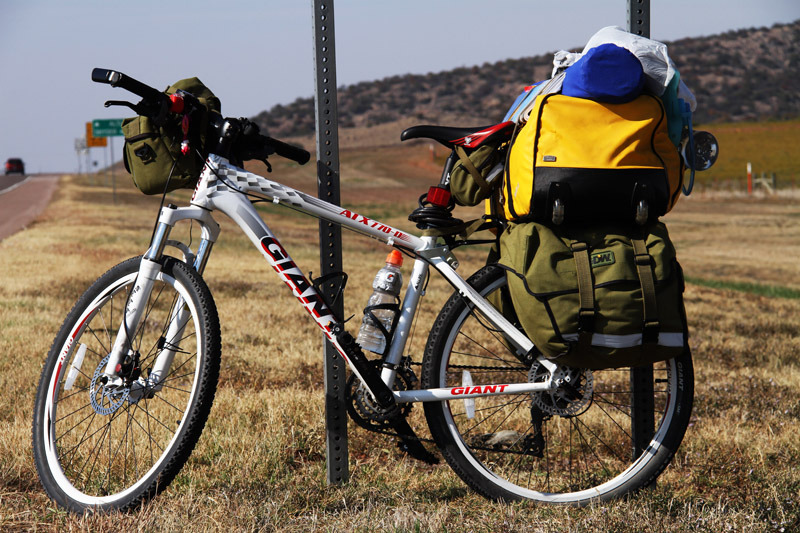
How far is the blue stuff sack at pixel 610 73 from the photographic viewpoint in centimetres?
300

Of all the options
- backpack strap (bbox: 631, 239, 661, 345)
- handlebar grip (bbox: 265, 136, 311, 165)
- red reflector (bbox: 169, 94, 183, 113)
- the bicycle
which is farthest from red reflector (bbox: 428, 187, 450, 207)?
red reflector (bbox: 169, 94, 183, 113)

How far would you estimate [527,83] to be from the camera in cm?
11125

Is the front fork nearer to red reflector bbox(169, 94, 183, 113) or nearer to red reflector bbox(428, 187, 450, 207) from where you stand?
red reflector bbox(169, 94, 183, 113)

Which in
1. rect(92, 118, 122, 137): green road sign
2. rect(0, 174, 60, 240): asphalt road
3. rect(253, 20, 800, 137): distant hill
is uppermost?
rect(253, 20, 800, 137): distant hill

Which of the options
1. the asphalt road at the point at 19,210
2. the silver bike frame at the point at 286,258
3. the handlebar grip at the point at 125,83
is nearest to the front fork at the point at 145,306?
the silver bike frame at the point at 286,258

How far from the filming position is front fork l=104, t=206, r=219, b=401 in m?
3.13

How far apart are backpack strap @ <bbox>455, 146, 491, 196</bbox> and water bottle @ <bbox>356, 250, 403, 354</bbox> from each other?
45cm

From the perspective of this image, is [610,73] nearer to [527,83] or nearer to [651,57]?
[651,57]

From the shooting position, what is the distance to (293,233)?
66.6ft

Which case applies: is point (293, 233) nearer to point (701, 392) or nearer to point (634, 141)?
point (701, 392)

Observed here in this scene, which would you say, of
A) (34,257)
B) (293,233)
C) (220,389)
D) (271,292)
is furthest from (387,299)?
(293,233)

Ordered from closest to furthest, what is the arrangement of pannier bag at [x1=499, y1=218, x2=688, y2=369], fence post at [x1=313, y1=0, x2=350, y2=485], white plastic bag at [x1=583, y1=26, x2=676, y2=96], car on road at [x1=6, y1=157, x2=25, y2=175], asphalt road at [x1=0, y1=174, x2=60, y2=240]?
pannier bag at [x1=499, y1=218, x2=688, y2=369] < white plastic bag at [x1=583, y1=26, x2=676, y2=96] < fence post at [x1=313, y1=0, x2=350, y2=485] < asphalt road at [x1=0, y1=174, x2=60, y2=240] < car on road at [x1=6, y1=157, x2=25, y2=175]

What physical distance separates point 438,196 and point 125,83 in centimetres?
131

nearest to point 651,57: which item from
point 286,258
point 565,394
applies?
point 565,394
